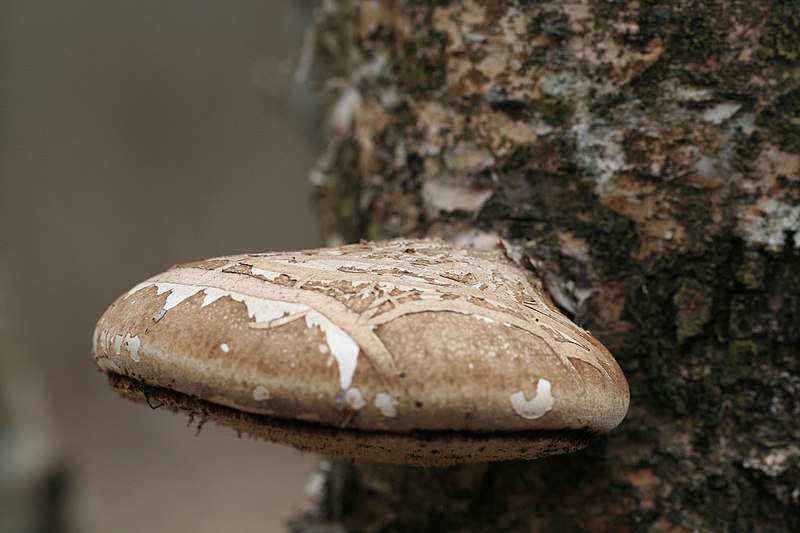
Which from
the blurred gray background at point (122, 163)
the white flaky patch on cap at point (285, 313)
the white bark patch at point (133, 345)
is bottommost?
the blurred gray background at point (122, 163)

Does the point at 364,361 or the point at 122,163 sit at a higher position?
the point at 364,361

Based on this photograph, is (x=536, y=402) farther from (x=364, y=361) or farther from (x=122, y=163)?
(x=122, y=163)

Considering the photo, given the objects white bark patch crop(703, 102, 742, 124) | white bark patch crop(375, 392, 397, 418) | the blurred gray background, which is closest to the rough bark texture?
white bark patch crop(703, 102, 742, 124)

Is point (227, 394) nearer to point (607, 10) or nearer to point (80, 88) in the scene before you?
point (607, 10)

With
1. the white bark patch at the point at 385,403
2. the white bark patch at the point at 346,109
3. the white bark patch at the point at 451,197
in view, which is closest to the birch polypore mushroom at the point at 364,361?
the white bark patch at the point at 385,403

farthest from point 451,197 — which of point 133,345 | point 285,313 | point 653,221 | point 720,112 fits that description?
point 133,345

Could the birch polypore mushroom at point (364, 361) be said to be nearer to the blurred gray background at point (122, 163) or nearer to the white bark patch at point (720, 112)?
the white bark patch at point (720, 112)

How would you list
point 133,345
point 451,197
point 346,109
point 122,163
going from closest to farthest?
point 133,345, point 451,197, point 346,109, point 122,163
